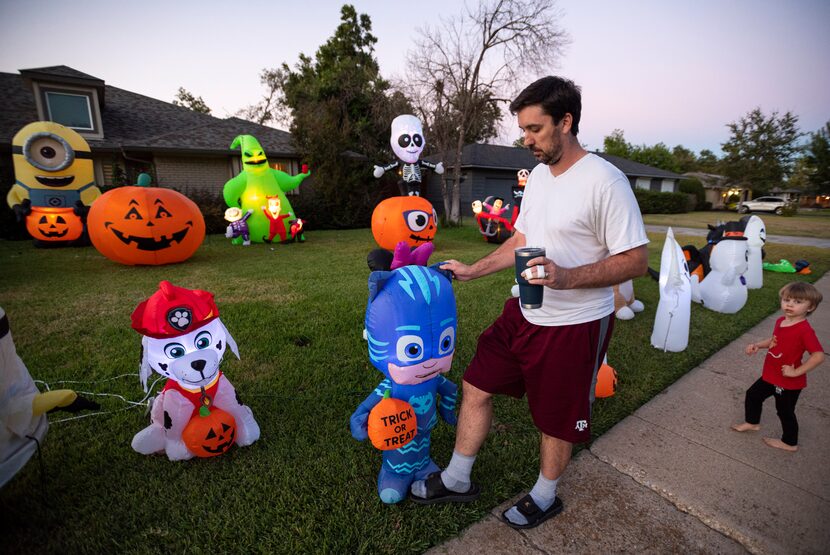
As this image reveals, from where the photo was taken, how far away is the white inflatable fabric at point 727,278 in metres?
5.59

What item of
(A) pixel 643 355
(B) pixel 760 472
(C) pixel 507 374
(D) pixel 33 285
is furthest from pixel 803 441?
(D) pixel 33 285

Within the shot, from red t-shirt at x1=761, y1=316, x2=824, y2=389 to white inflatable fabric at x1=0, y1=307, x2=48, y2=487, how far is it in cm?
449

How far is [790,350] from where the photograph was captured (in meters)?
2.73

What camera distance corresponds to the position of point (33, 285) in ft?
21.3

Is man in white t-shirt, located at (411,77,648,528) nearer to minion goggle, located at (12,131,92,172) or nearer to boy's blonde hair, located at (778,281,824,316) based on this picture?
boy's blonde hair, located at (778,281,824,316)

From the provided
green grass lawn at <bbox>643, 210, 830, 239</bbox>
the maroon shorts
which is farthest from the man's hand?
green grass lawn at <bbox>643, 210, 830, 239</bbox>

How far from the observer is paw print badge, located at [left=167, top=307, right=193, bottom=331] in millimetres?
2221

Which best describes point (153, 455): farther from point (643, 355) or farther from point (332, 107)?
point (332, 107)

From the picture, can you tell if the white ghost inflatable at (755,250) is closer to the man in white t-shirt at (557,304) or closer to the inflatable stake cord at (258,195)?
the man in white t-shirt at (557,304)

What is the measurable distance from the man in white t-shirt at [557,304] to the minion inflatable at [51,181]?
11033mm

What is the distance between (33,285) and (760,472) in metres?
9.24

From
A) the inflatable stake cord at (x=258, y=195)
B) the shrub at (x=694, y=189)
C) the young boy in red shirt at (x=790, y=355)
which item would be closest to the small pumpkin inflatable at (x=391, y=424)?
the young boy in red shirt at (x=790, y=355)

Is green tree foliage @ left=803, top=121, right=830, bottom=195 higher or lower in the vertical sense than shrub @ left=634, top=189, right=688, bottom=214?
higher

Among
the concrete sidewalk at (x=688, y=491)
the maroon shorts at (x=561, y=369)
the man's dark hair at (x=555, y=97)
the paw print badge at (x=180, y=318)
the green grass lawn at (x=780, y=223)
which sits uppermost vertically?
the man's dark hair at (x=555, y=97)
